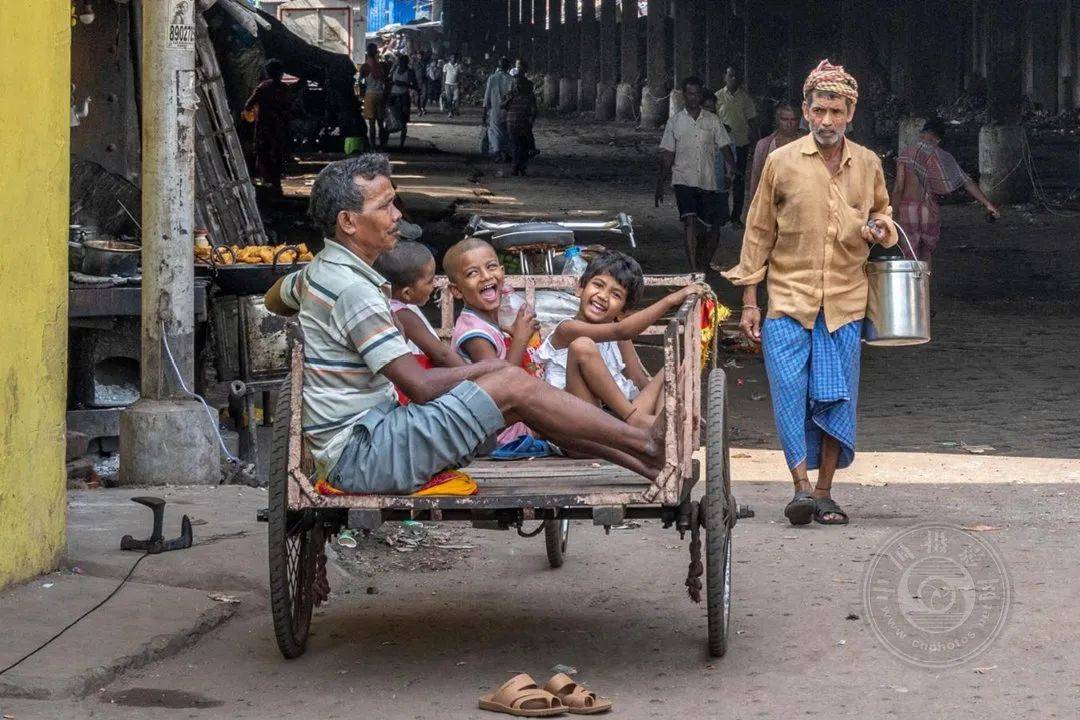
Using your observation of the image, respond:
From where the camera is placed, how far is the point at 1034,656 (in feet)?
16.9

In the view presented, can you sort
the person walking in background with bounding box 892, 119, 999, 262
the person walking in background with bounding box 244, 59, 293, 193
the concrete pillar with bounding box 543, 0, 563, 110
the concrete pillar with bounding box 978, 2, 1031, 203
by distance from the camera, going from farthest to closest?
the concrete pillar with bounding box 543, 0, 563, 110 → the concrete pillar with bounding box 978, 2, 1031, 203 → the person walking in background with bounding box 244, 59, 293, 193 → the person walking in background with bounding box 892, 119, 999, 262

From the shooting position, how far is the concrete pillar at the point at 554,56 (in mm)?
59594

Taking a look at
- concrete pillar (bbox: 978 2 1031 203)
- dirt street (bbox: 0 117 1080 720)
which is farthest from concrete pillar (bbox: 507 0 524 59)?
dirt street (bbox: 0 117 1080 720)

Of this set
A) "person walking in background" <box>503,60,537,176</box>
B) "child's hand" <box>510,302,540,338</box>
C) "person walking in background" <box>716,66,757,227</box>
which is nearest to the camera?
"child's hand" <box>510,302,540,338</box>

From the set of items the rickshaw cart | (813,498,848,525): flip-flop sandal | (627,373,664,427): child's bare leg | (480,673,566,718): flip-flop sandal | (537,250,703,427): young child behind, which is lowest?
(480,673,566,718): flip-flop sandal

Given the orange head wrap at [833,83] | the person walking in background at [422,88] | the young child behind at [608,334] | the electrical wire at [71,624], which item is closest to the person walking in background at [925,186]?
the orange head wrap at [833,83]

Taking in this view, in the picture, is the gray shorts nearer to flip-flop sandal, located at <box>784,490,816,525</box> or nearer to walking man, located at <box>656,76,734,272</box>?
flip-flop sandal, located at <box>784,490,816,525</box>

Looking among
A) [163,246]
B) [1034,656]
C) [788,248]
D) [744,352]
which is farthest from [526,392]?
[744,352]

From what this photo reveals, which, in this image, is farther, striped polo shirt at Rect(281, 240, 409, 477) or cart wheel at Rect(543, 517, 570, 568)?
cart wheel at Rect(543, 517, 570, 568)

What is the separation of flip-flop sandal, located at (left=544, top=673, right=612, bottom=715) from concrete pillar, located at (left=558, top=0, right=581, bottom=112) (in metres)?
51.8

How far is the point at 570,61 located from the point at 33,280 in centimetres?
5255

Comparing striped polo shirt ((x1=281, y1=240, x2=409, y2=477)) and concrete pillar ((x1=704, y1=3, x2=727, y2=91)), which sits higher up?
concrete pillar ((x1=704, y1=3, x2=727, y2=91))

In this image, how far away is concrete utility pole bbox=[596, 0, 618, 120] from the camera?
50.1 meters

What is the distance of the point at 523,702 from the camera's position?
461 centimetres
